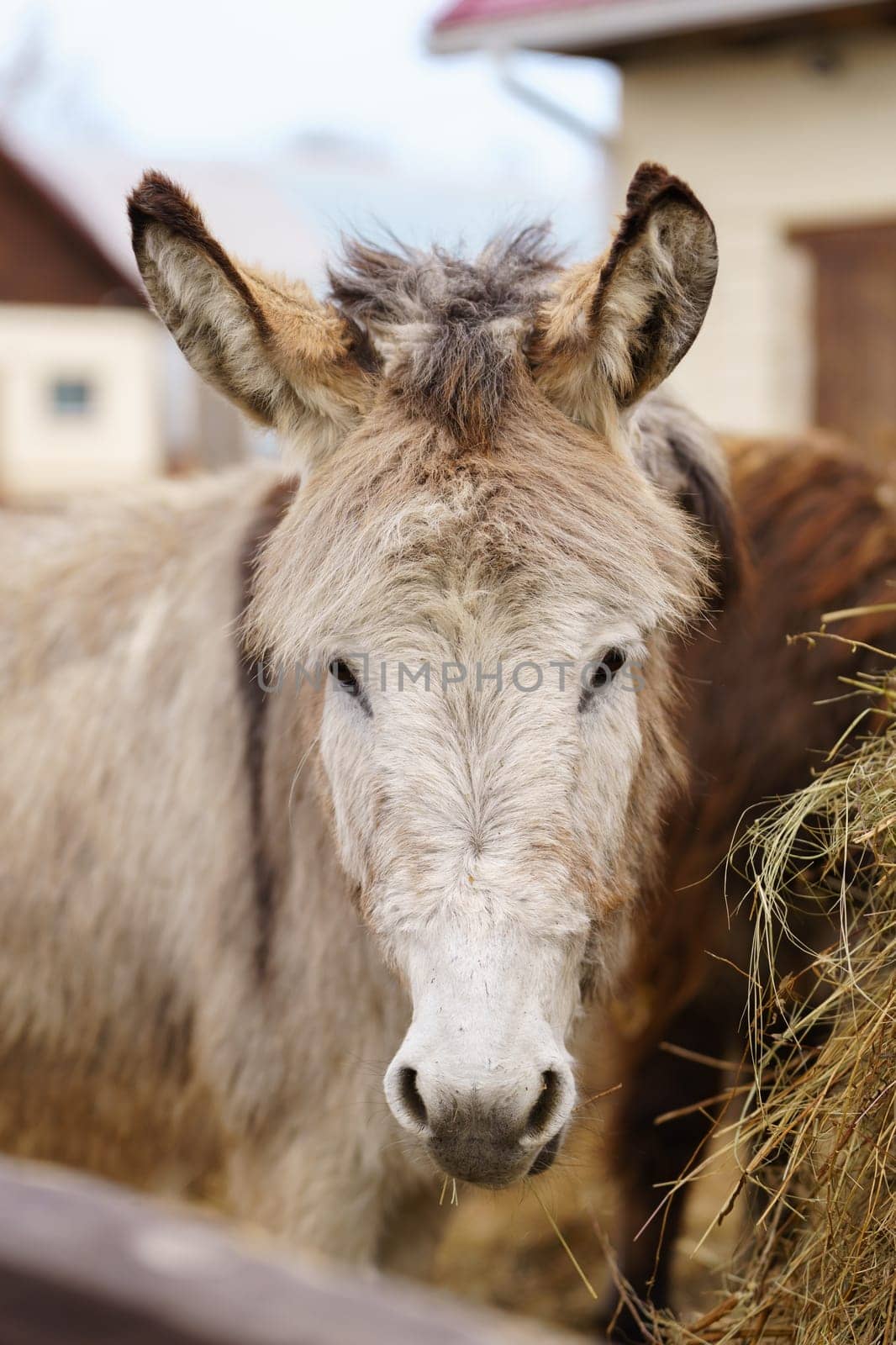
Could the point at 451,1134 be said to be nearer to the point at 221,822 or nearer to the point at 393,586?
the point at 393,586

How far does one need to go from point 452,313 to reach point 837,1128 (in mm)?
1503

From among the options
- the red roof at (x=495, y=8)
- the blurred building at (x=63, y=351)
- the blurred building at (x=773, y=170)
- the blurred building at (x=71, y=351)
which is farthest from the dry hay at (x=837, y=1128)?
the blurred building at (x=63, y=351)

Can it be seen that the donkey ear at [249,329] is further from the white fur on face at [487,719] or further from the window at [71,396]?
the window at [71,396]

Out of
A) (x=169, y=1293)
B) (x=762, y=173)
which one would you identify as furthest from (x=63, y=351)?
(x=169, y=1293)

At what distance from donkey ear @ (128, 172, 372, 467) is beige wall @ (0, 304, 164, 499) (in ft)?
65.4

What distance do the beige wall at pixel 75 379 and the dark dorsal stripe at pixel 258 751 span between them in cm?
1948

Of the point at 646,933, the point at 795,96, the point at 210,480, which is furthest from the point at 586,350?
the point at 795,96

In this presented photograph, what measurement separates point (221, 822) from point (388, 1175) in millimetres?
850

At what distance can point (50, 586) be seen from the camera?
335 cm

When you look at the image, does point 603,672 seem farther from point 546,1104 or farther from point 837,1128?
point 837,1128

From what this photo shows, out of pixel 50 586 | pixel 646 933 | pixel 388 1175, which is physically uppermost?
pixel 50 586

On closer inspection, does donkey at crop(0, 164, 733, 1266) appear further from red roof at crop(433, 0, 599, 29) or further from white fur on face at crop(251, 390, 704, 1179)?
red roof at crop(433, 0, 599, 29)

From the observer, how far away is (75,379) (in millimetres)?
22203

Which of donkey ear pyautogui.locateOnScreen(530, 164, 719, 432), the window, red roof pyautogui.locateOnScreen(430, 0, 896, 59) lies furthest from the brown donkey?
the window
